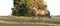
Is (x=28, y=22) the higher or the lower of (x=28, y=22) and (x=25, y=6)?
the lower

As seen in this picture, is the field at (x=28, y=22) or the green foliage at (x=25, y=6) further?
the green foliage at (x=25, y=6)

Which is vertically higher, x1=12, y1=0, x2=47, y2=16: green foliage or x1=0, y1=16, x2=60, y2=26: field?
x1=12, y1=0, x2=47, y2=16: green foliage

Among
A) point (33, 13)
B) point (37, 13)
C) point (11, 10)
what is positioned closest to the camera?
point (37, 13)

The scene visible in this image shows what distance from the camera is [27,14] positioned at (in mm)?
31016

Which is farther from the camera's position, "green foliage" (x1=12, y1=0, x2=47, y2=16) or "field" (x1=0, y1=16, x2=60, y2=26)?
"green foliage" (x1=12, y1=0, x2=47, y2=16)

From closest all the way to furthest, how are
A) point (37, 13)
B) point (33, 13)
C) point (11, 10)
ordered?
point (37, 13) → point (33, 13) → point (11, 10)

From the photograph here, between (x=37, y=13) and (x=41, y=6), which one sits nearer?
(x=37, y=13)

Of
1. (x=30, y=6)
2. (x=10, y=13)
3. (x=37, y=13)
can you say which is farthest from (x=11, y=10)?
(x=37, y=13)

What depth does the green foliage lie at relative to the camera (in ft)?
102

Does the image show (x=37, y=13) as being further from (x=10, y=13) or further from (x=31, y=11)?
(x=10, y=13)

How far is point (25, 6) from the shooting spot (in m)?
31.6

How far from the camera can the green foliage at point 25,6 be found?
31141 millimetres

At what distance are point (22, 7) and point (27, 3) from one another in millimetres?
842

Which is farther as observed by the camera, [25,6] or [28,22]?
[25,6]
